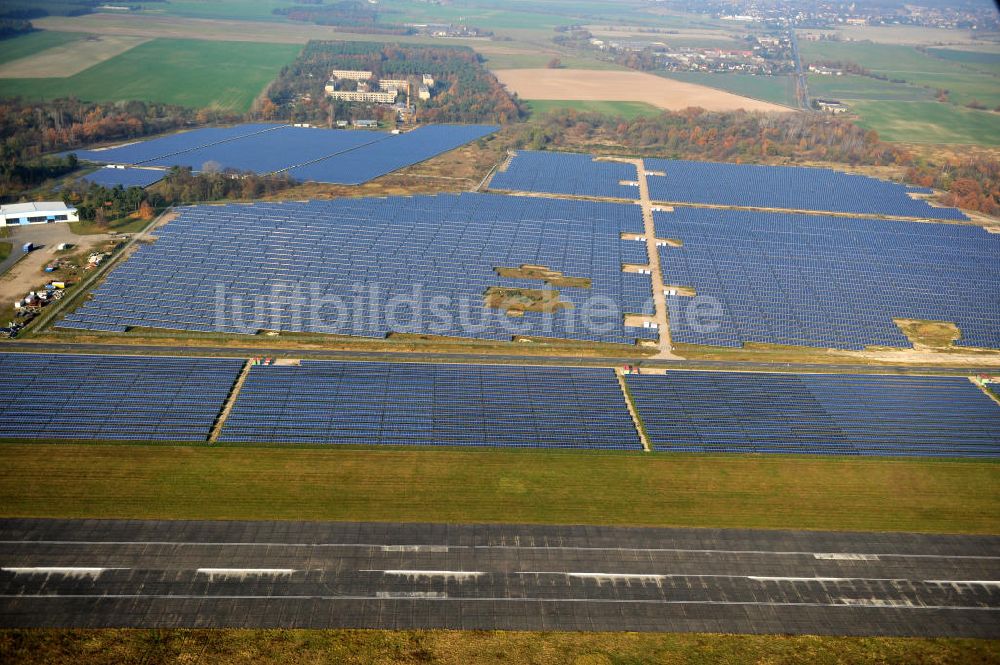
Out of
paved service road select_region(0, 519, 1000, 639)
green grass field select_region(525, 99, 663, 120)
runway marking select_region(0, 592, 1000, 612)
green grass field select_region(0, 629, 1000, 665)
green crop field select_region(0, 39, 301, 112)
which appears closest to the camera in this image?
green grass field select_region(0, 629, 1000, 665)

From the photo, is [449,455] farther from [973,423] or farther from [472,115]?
[472,115]

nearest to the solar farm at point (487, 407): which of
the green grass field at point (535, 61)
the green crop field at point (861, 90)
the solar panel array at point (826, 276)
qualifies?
the solar panel array at point (826, 276)

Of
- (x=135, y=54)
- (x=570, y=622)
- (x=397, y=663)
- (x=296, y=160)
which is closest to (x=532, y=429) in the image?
(x=570, y=622)

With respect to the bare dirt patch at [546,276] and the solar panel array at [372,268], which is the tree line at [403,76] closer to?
the solar panel array at [372,268]

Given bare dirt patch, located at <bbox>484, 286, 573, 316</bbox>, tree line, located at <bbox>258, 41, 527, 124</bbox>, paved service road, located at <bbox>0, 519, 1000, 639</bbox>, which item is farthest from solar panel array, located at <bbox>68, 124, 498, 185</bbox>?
paved service road, located at <bbox>0, 519, 1000, 639</bbox>

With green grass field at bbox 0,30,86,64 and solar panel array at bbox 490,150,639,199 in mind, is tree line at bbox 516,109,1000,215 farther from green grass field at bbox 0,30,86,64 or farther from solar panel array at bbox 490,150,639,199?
green grass field at bbox 0,30,86,64

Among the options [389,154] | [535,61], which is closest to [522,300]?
[389,154]

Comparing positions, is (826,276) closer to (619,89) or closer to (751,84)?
(619,89)
